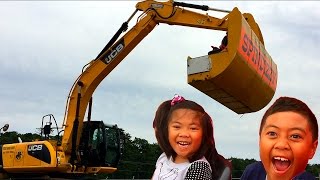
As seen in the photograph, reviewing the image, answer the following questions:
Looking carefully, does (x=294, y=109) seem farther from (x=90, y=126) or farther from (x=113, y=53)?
(x=113, y=53)

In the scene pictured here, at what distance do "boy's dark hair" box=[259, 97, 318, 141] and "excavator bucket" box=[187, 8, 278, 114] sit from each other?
477 centimetres

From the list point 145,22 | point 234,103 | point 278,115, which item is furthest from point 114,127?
point 278,115

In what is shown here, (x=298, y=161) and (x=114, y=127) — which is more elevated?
(x=114, y=127)

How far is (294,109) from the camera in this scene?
1482 mm

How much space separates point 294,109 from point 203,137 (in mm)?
629

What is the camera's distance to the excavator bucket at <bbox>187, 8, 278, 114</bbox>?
6426 mm

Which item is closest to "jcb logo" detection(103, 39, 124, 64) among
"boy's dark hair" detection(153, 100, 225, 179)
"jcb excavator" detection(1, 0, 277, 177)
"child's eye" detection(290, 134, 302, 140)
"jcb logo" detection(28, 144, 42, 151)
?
"jcb excavator" detection(1, 0, 277, 177)

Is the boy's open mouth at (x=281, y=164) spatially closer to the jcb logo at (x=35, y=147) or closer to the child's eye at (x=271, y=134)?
the child's eye at (x=271, y=134)

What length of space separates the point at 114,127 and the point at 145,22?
2.32 meters

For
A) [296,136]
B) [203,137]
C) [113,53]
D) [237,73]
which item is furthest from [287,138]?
[113,53]

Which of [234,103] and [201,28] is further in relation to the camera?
→ [201,28]

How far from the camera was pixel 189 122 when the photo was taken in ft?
6.73

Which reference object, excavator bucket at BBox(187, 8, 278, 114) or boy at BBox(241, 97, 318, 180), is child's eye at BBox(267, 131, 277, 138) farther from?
excavator bucket at BBox(187, 8, 278, 114)

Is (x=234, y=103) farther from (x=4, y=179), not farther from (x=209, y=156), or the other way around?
(x=4, y=179)
